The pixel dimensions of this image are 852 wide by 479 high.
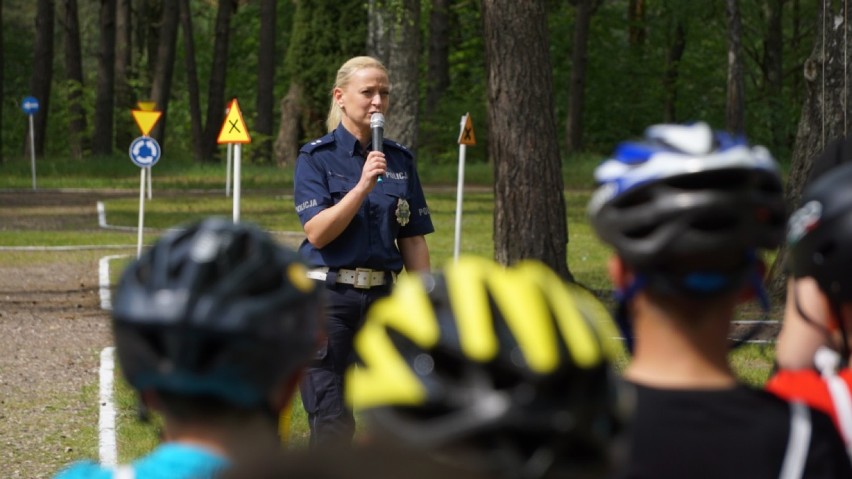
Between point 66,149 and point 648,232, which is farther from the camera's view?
point 66,149

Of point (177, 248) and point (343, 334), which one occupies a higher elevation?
point (177, 248)

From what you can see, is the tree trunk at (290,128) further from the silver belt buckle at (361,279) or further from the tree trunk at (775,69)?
the silver belt buckle at (361,279)

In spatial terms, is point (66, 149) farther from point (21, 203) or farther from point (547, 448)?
point (547, 448)

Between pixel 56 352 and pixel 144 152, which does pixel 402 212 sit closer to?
pixel 56 352

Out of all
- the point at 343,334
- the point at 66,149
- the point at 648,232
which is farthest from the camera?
the point at 66,149

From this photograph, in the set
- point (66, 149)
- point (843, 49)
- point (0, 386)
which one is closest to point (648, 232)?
point (0, 386)

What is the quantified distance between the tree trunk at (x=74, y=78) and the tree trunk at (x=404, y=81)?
89.7 ft

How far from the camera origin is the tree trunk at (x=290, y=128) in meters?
41.7

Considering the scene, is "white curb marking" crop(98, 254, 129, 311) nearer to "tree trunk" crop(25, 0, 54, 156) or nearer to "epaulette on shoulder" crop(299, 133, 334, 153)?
"epaulette on shoulder" crop(299, 133, 334, 153)

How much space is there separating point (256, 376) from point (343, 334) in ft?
14.4

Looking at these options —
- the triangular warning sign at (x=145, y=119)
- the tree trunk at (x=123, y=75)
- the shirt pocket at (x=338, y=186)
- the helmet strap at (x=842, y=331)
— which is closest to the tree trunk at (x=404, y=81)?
the triangular warning sign at (x=145, y=119)

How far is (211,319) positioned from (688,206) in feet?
3.01

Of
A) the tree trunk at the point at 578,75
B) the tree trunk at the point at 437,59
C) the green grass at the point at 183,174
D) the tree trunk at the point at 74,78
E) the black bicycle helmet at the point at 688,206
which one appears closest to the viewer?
the black bicycle helmet at the point at 688,206

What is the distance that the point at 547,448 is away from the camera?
2.01 metres
